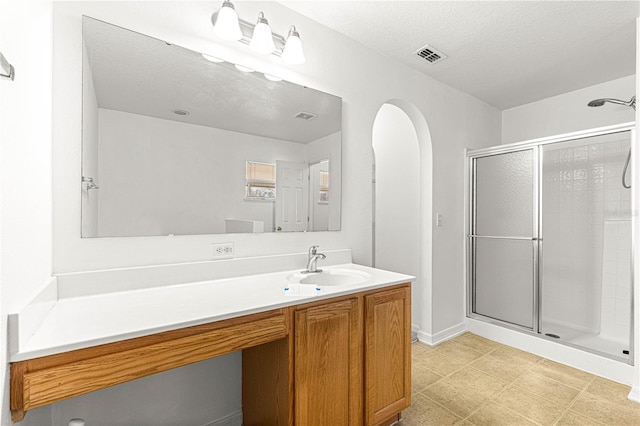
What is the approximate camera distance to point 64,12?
Answer: 1.30 metres

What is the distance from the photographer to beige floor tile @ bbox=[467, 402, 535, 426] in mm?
1776

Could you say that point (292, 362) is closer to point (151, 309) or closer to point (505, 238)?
point (151, 309)

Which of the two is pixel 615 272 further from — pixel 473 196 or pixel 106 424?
pixel 106 424

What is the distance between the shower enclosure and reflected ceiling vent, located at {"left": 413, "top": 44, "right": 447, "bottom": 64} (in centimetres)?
107

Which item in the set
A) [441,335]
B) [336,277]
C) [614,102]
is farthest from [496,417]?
[614,102]

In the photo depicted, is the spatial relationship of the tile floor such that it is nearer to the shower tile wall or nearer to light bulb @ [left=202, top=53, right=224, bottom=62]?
the shower tile wall

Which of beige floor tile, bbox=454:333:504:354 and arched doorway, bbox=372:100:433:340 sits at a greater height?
arched doorway, bbox=372:100:433:340

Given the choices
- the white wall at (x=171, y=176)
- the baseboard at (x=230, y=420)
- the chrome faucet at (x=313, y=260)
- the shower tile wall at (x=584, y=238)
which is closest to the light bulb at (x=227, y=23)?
the white wall at (x=171, y=176)

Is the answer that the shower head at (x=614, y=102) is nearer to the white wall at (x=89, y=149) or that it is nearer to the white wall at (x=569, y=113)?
the white wall at (x=569, y=113)

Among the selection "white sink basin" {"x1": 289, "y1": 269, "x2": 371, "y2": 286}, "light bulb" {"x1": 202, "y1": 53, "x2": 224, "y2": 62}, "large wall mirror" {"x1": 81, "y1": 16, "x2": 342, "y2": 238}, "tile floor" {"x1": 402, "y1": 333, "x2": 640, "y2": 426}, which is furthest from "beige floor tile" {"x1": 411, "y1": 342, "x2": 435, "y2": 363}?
"light bulb" {"x1": 202, "y1": 53, "x2": 224, "y2": 62}

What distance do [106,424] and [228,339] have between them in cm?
78

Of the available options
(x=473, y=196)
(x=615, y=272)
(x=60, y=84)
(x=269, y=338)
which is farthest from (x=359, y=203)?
(x=615, y=272)

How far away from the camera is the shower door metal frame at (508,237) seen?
2.75m

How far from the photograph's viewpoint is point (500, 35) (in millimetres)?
2246
